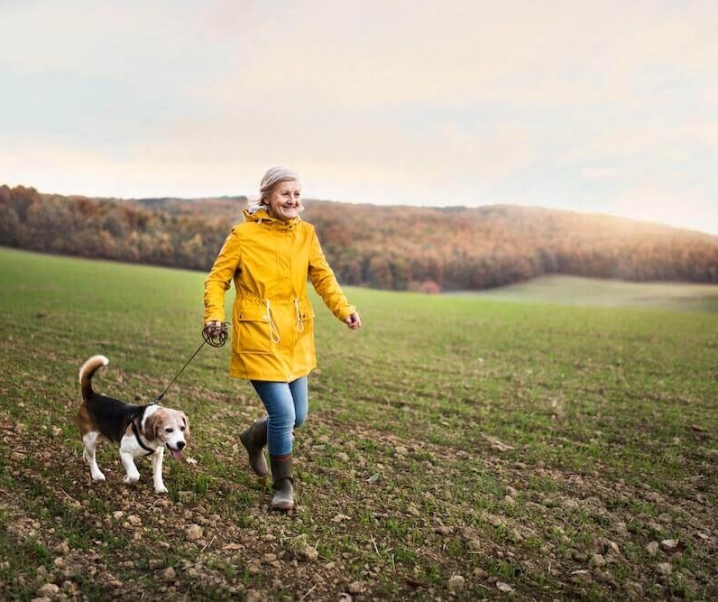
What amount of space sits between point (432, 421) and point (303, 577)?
378cm

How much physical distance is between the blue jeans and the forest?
77.6ft

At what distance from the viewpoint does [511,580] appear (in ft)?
11.9

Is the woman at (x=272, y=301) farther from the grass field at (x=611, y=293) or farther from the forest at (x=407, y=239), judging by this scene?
the grass field at (x=611, y=293)

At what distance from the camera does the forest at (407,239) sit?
107ft

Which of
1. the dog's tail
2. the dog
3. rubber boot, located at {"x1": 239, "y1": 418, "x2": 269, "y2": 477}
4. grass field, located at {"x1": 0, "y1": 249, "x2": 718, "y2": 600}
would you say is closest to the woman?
rubber boot, located at {"x1": 239, "y1": 418, "x2": 269, "y2": 477}

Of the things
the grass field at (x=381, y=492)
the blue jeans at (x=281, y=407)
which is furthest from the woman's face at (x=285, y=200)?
the grass field at (x=381, y=492)

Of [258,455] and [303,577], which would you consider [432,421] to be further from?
[303,577]

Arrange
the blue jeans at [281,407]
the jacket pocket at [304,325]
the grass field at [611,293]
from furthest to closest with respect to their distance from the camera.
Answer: the grass field at [611,293] → the jacket pocket at [304,325] → the blue jeans at [281,407]

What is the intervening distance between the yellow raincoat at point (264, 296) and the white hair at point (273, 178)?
0.47 ft

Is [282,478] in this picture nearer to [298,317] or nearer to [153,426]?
[153,426]

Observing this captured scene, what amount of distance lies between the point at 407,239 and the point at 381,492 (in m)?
49.2

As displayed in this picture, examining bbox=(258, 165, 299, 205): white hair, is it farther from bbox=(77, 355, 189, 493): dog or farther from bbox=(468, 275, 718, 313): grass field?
bbox=(468, 275, 718, 313): grass field

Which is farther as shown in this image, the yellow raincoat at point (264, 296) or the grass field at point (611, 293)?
the grass field at point (611, 293)

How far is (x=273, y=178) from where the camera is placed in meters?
4.12
